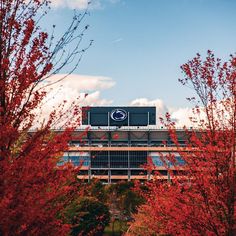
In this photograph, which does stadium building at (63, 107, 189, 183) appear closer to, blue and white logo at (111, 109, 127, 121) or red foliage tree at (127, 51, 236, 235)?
blue and white logo at (111, 109, 127, 121)

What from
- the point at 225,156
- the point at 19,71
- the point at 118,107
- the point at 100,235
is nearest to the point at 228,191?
the point at 225,156

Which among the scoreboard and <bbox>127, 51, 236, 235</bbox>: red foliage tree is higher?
the scoreboard

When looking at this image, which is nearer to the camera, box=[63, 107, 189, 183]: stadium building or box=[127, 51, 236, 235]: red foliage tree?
box=[127, 51, 236, 235]: red foliage tree

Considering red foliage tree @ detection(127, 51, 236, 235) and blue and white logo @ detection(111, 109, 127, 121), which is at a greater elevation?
blue and white logo @ detection(111, 109, 127, 121)

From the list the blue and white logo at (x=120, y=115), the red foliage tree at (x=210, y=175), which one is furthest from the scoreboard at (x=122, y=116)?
the red foliage tree at (x=210, y=175)

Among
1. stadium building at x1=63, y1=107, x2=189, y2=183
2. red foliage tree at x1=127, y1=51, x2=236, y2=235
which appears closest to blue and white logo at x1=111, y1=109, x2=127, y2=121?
stadium building at x1=63, y1=107, x2=189, y2=183

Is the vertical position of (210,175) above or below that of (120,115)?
below

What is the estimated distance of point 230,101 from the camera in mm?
14461

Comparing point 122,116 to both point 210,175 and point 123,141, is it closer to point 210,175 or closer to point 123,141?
point 123,141

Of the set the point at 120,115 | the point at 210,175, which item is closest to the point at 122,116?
the point at 120,115

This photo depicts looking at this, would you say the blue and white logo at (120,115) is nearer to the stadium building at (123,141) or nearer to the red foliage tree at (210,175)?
the stadium building at (123,141)

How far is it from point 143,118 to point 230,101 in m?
108

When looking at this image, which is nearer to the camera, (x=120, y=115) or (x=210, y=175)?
(x=210, y=175)

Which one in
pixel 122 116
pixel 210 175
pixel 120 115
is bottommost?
pixel 210 175
